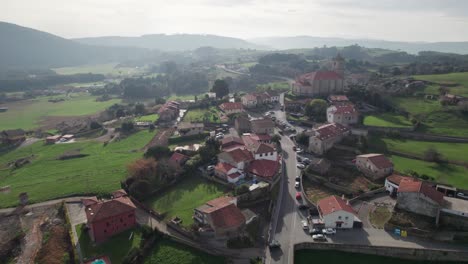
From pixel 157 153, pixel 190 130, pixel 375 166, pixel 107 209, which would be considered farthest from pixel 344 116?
pixel 107 209

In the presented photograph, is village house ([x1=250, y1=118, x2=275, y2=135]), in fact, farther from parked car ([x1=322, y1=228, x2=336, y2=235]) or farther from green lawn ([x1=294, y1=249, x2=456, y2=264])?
green lawn ([x1=294, y1=249, x2=456, y2=264])

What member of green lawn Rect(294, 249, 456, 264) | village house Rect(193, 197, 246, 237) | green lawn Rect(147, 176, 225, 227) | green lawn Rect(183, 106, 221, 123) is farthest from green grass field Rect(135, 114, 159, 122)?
green lawn Rect(294, 249, 456, 264)

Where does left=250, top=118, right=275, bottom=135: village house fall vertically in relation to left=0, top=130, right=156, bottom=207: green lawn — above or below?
above

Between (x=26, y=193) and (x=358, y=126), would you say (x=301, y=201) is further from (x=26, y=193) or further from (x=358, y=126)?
(x=26, y=193)

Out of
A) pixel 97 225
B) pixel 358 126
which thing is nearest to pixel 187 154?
pixel 97 225

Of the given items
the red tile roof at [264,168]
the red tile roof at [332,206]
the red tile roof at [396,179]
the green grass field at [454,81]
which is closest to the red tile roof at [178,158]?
the red tile roof at [264,168]

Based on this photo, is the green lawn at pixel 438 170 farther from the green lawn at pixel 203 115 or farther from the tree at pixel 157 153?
the green lawn at pixel 203 115
